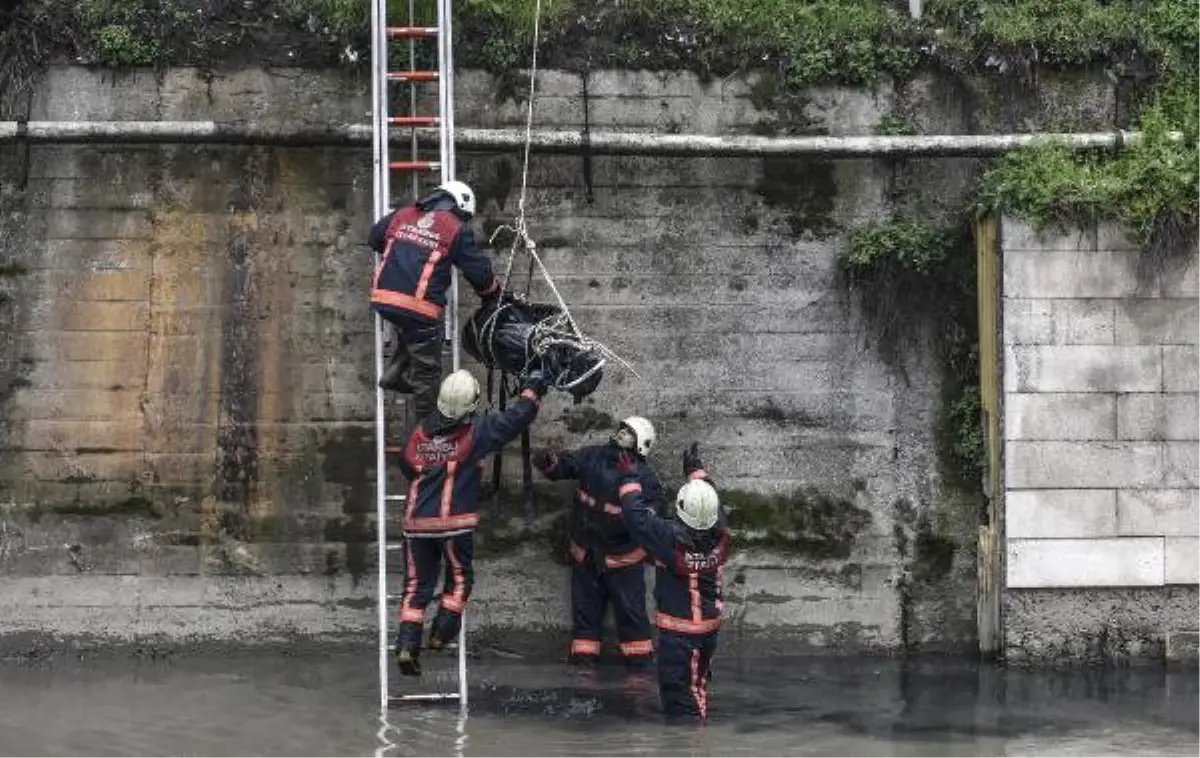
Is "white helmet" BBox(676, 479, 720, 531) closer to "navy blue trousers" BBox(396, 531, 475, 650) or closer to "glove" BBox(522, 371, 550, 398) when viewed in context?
"glove" BBox(522, 371, 550, 398)

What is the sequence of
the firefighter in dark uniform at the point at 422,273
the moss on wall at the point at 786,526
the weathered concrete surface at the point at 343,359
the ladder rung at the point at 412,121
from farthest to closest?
the moss on wall at the point at 786,526, the weathered concrete surface at the point at 343,359, the ladder rung at the point at 412,121, the firefighter in dark uniform at the point at 422,273

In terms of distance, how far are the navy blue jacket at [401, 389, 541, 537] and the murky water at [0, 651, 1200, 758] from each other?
1041 millimetres

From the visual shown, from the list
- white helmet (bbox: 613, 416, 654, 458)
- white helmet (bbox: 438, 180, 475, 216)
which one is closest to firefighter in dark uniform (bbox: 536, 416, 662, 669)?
white helmet (bbox: 613, 416, 654, 458)

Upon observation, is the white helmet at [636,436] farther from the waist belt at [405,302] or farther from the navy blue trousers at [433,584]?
the waist belt at [405,302]

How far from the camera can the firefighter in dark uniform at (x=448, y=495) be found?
9.89m

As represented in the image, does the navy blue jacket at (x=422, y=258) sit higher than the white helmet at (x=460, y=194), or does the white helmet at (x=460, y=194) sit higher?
the white helmet at (x=460, y=194)

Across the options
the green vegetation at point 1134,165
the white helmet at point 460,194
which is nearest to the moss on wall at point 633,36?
the green vegetation at point 1134,165

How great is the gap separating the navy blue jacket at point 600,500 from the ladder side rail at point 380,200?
1.02m

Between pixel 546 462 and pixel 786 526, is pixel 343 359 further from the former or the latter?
pixel 786 526

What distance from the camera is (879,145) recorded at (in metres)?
10.9

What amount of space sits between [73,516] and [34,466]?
15.0 inches

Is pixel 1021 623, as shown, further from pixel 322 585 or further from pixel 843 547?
pixel 322 585

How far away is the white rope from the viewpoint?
10125mm

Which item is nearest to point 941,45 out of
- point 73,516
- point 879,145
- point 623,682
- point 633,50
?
point 879,145
